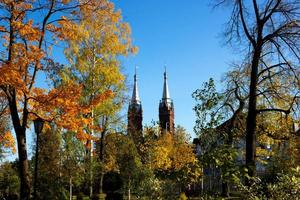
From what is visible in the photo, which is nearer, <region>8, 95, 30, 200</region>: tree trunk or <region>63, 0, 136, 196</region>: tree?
<region>8, 95, 30, 200</region>: tree trunk

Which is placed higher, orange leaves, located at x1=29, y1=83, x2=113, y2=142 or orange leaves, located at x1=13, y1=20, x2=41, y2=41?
orange leaves, located at x1=13, y1=20, x2=41, y2=41

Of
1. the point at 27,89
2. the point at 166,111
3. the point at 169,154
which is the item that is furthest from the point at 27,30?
the point at 166,111

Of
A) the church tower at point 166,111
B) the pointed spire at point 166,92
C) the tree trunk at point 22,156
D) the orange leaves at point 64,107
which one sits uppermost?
the pointed spire at point 166,92

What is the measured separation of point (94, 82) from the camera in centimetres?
2516

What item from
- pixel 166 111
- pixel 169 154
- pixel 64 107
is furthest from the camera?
pixel 166 111

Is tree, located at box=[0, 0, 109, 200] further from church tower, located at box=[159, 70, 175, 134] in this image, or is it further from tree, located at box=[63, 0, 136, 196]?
church tower, located at box=[159, 70, 175, 134]

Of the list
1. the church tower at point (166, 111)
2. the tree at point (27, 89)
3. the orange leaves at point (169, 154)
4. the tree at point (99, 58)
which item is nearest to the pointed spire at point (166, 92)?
the church tower at point (166, 111)

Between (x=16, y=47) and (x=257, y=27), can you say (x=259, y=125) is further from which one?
(x=16, y=47)

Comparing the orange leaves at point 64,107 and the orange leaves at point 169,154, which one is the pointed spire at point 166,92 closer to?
the orange leaves at point 169,154

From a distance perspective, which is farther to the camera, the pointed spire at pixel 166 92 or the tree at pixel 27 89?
the pointed spire at pixel 166 92

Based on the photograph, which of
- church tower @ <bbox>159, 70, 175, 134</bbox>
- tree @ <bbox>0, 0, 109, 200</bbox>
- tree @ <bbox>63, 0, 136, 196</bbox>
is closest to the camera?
tree @ <bbox>0, 0, 109, 200</bbox>

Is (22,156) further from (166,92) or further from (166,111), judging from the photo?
(166,111)

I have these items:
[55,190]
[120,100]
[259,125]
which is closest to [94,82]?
[120,100]

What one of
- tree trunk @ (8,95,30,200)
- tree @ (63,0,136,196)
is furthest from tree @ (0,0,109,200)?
tree @ (63,0,136,196)
